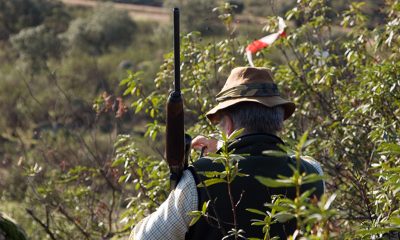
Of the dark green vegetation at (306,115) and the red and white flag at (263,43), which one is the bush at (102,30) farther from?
the red and white flag at (263,43)

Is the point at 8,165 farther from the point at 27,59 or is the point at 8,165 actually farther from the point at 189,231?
the point at 27,59

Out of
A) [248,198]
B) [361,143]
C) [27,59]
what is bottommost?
[27,59]

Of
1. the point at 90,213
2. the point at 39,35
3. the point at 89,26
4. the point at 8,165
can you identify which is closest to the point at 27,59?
the point at 39,35

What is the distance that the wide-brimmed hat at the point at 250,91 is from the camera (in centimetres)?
321

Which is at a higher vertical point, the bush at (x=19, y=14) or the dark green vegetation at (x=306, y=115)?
the dark green vegetation at (x=306, y=115)

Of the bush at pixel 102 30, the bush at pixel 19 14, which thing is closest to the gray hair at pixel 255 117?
the bush at pixel 102 30

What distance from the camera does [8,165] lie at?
12.3m

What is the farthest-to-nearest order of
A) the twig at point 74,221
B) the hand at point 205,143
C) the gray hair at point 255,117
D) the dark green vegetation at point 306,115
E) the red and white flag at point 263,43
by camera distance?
the twig at point 74,221
the red and white flag at point 263,43
the dark green vegetation at point 306,115
the hand at point 205,143
the gray hair at point 255,117

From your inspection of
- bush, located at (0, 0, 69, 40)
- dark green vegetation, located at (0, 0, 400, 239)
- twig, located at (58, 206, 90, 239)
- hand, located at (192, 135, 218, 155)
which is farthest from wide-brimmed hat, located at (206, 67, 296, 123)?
bush, located at (0, 0, 69, 40)

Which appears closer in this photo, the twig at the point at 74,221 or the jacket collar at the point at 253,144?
the jacket collar at the point at 253,144

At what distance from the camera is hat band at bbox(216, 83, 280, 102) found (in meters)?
3.23

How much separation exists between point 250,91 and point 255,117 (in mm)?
126

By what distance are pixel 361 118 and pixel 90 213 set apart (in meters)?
2.89

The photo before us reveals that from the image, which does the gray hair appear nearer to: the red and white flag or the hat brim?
the hat brim
